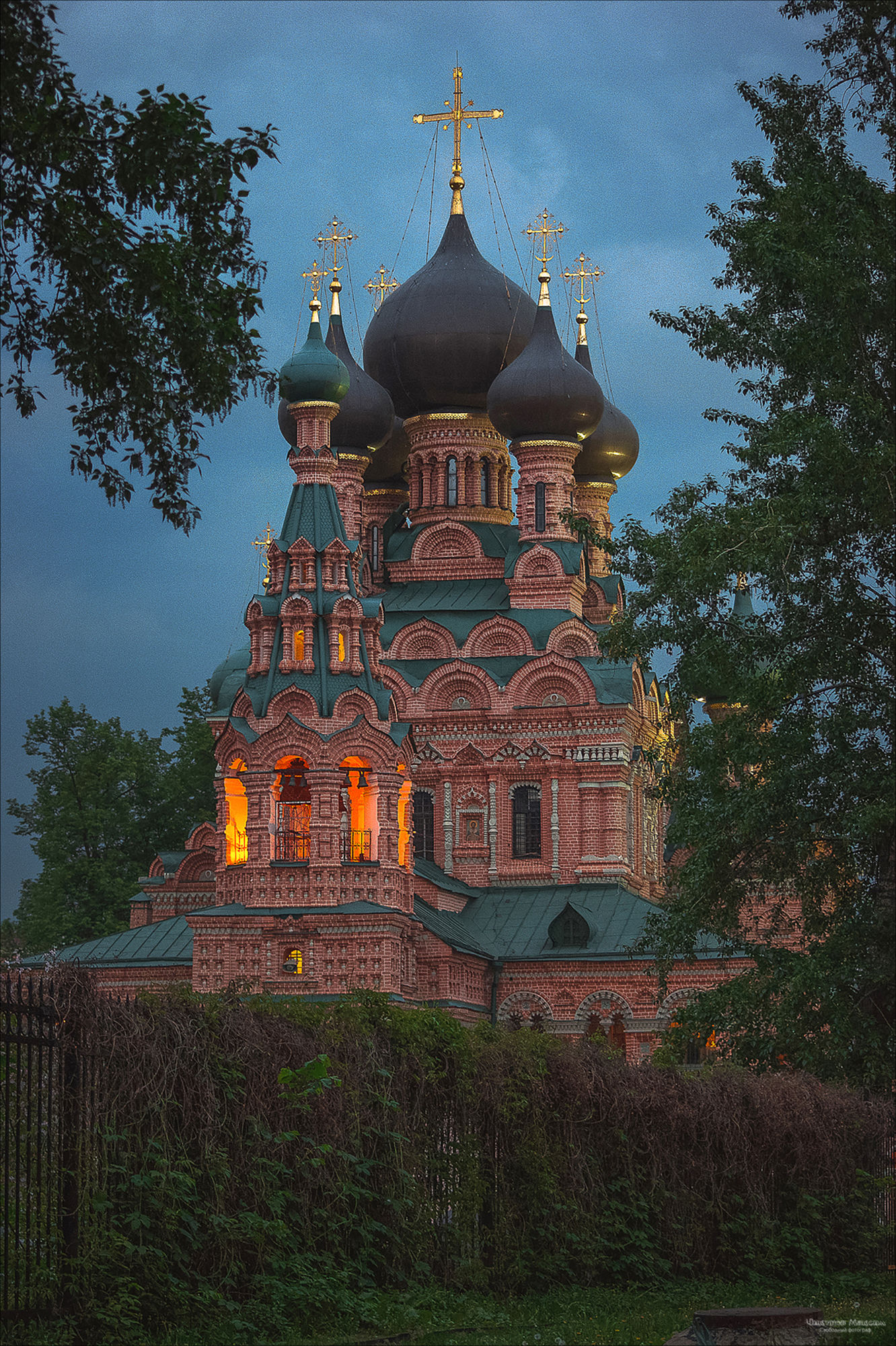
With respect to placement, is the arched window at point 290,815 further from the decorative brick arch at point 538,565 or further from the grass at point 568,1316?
the grass at point 568,1316

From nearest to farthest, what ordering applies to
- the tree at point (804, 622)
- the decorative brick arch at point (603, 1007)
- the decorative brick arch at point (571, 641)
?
the tree at point (804, 622) < the decorative brick arch at point (603, 1007) < the decorative brick arch at point (571, 641)

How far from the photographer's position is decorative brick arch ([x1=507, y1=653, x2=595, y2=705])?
31.2 metres

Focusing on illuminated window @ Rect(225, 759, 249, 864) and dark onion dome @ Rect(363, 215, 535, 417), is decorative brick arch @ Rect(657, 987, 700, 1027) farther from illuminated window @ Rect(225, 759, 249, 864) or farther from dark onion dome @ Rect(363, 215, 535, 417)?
dark onion dome @ Rect(363, 215, 535, 417)

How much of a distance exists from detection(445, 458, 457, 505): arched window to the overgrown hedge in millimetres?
20737

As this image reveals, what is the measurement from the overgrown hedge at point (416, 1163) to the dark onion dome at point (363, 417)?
835 inches

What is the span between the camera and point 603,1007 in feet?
95.0

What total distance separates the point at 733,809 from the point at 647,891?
18305mm

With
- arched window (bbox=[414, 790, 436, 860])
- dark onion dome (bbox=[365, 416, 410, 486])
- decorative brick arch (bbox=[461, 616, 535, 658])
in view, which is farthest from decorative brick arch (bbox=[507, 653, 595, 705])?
dark onion dome (bbox=[365, 416, 410, 486])

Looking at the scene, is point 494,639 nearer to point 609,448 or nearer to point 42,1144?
point 609,448

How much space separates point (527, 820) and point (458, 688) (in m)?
2.40

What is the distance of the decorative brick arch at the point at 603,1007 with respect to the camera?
2891 centimetres

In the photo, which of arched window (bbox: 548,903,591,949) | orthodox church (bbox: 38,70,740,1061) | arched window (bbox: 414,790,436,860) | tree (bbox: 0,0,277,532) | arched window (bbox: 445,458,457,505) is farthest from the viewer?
arched window (bbox: 445,458,457,505)

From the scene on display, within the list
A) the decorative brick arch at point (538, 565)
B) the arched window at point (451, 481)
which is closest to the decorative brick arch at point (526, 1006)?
the decorative brick arch at point (538, 565)

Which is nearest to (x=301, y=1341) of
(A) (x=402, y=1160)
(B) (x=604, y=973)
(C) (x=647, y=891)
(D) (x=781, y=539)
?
(A) (x=402, y=1160)
